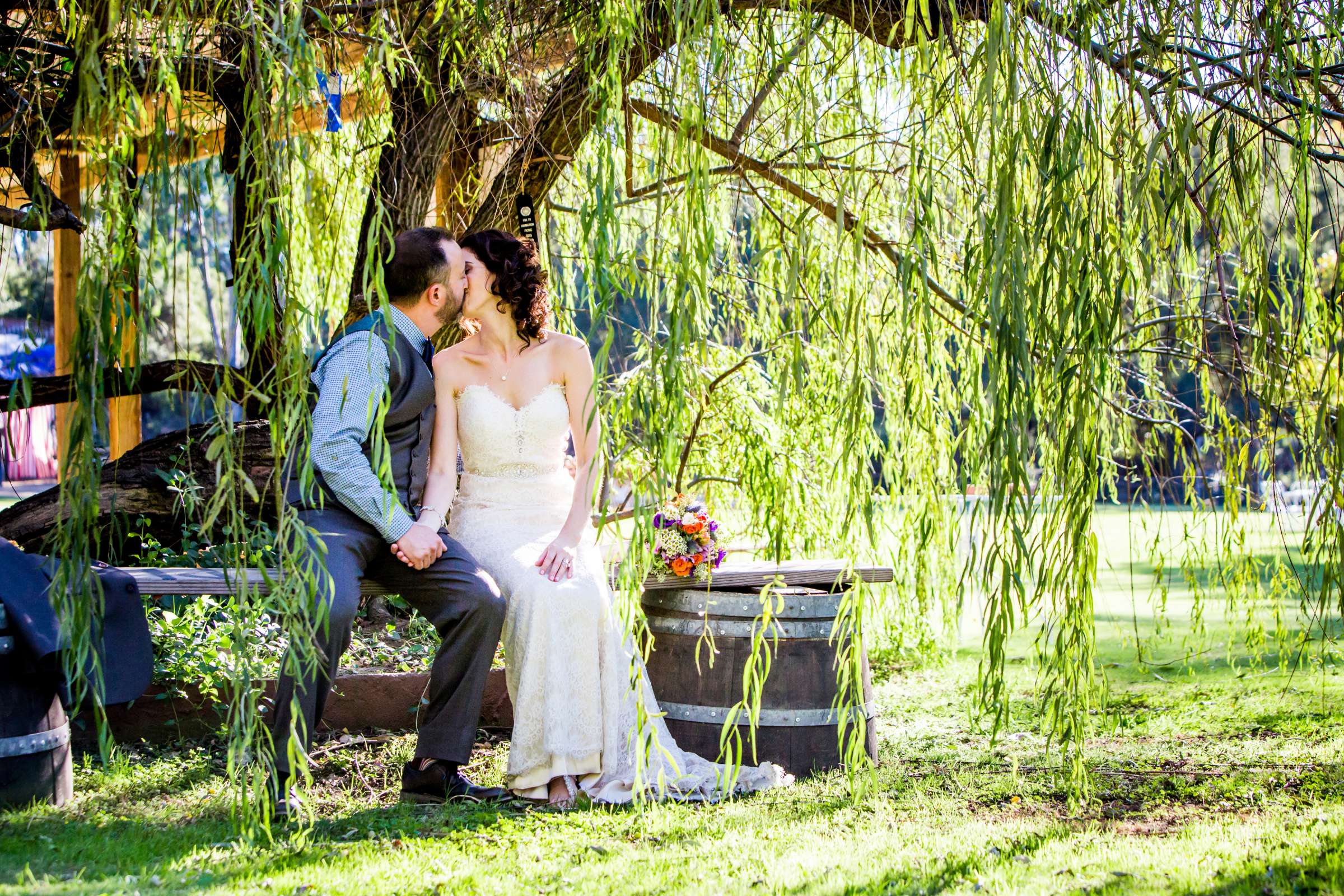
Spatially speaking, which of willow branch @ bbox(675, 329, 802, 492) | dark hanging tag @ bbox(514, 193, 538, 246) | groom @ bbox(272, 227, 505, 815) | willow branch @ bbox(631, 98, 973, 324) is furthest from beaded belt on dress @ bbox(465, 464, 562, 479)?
willow branch @ bbox(631, 98, 973, 324)

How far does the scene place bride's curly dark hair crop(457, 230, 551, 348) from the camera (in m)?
3.02

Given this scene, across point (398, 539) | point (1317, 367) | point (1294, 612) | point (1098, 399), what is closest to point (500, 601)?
point (398, 539)

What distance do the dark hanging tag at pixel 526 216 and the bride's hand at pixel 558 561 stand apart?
104 cm

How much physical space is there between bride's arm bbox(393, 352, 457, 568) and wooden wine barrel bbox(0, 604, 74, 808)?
3.03 feet

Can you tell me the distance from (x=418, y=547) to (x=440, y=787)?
0.58 meters

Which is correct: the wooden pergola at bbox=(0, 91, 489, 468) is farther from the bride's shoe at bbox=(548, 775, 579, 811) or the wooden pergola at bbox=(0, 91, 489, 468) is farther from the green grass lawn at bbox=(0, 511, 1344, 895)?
the bride's shoe at bbox=(548, 775, 579, 811)

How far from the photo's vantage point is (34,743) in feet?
8.12

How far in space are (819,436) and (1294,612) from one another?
11.1 ft

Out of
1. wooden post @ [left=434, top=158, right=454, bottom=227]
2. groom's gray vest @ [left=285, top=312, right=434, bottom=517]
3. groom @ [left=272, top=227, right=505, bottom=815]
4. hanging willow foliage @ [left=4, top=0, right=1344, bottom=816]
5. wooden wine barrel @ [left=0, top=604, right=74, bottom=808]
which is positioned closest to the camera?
hanging willow foliage @ [left=4, top=0, right=1344, bottom=816]

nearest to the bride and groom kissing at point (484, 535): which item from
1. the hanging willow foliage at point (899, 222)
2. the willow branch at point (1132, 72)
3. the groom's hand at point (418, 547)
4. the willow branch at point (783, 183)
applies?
the groom's hand at point (418, 547)

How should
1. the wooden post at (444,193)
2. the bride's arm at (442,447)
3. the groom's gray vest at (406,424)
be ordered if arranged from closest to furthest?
the groom's gray vest at (406,424)
the bride's arm at (442,447)
the wooden post at (444,193)

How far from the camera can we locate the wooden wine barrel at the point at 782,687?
290 centimetres

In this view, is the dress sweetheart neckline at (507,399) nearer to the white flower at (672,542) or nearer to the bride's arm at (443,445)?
the bride's arm at (443,445)

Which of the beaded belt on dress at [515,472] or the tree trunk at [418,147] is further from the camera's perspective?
the tree trunk at [418,147]
